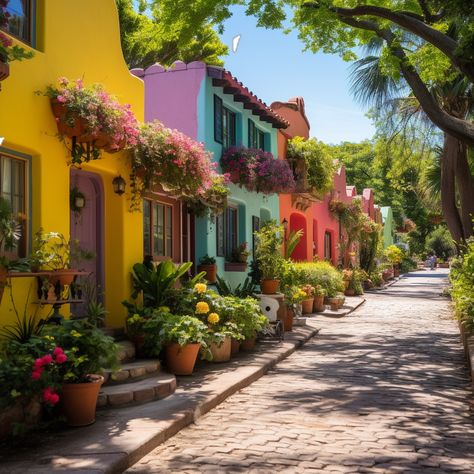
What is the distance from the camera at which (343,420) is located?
6.04 m

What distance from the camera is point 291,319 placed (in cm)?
1299

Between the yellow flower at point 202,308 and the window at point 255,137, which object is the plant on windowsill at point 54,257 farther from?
the window at point 255,137

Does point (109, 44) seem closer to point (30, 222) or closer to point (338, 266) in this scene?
point (30, 222)

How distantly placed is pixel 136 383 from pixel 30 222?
7.42ft

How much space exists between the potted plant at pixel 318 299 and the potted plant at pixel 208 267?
600cm

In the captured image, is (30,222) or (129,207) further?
(129,207)

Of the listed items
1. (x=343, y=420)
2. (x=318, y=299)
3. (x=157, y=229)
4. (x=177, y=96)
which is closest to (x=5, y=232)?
(x=343, y=420)

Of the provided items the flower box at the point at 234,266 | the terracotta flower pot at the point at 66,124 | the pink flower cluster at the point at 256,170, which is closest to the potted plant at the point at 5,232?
the terracotta flower pot at the point at 66,124

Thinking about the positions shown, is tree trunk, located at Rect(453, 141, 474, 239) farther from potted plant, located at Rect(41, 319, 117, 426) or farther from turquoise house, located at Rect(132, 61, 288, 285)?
potted plant, located at Rect(41, 319, 117, 426)

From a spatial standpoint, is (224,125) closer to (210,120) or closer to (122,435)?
(210,120)

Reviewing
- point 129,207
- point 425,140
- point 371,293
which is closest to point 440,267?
point 371,293

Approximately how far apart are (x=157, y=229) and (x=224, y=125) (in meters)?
3.83

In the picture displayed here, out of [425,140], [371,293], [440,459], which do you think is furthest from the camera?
[371,293]

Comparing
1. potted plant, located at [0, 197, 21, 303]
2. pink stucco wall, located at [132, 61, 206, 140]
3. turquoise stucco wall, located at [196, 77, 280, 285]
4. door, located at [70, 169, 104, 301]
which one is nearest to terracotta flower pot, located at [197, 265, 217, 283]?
turquoise stucco wall, located at [196, 77, 280, 285]
